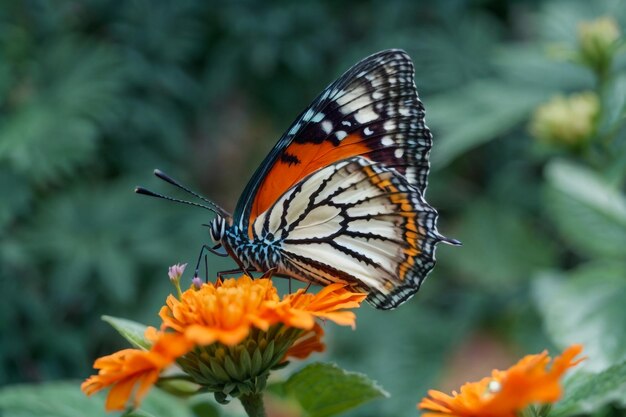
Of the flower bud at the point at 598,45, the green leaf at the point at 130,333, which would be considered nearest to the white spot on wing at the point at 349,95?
the green leaf at the point at 130,333

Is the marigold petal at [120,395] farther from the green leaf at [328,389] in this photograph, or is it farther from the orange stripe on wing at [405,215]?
the orange stripe on wing at [405,215]

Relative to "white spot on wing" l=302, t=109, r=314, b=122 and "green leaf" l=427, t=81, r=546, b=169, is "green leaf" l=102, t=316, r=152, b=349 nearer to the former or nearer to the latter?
"white spot on wing" l=302, t=109, r=314, b=122

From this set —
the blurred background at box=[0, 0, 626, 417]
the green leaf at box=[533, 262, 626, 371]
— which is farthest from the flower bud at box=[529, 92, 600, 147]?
the green leaf at box=[533, 262, 626, 371]

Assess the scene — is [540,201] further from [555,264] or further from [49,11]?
[49,11]

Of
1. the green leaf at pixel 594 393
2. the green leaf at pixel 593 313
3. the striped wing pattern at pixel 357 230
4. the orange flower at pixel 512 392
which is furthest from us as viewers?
the green leaf at pixel 593 313

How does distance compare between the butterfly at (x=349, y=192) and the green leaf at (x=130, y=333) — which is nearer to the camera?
the green leaf at (x=130, y=333)

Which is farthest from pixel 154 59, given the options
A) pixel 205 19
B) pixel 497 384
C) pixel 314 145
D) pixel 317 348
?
pixel 497 384

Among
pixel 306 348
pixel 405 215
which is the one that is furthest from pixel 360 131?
pixel 306 348

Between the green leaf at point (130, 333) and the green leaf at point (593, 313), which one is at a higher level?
the green leaf at point (593, 313)
